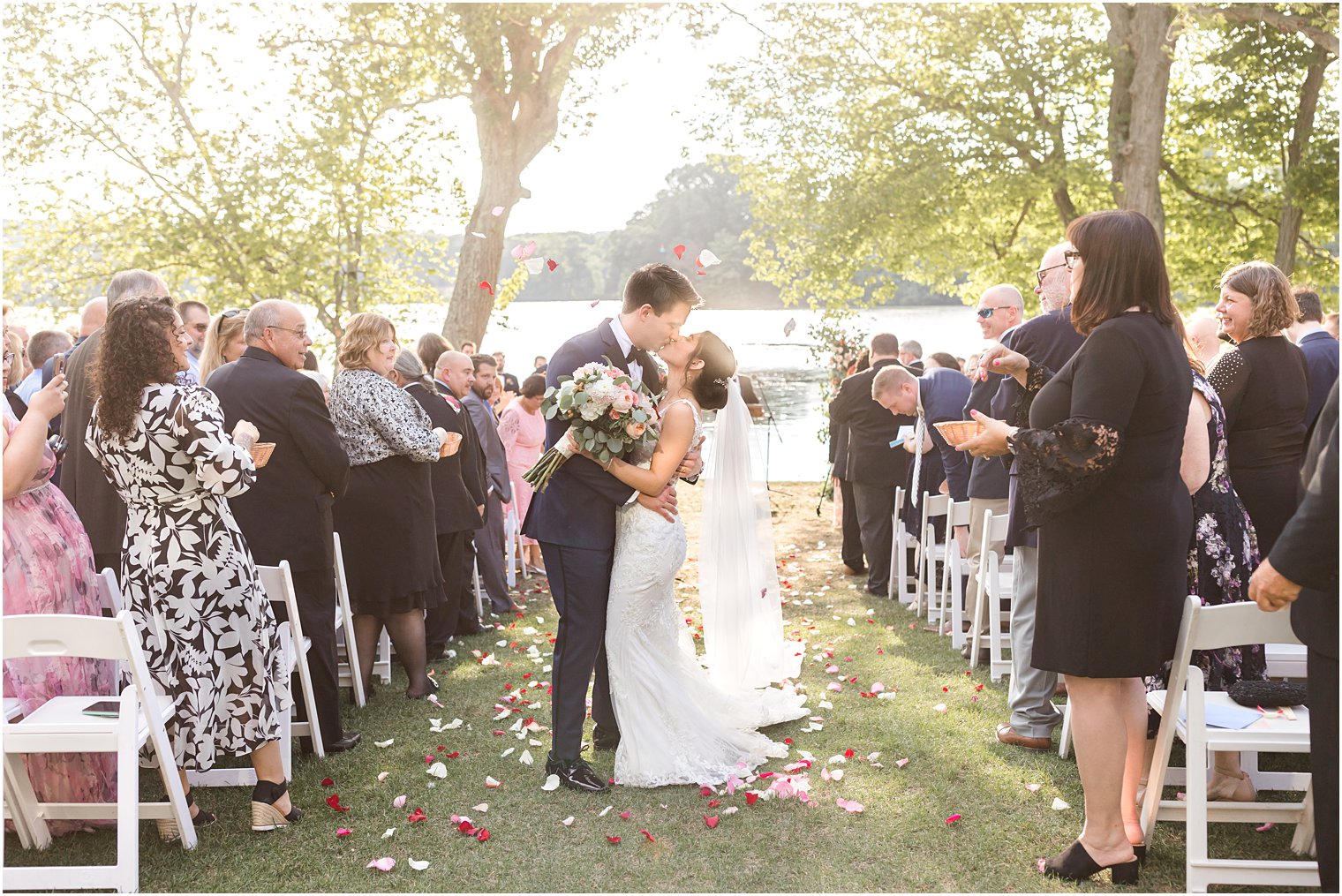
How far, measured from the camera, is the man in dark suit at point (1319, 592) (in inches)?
101

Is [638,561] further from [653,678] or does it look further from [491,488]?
[491,488]

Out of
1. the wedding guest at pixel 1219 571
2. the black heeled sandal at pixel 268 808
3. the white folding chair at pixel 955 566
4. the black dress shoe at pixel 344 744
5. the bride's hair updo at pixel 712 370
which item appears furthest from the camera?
the white folding chair at pixel 955 566

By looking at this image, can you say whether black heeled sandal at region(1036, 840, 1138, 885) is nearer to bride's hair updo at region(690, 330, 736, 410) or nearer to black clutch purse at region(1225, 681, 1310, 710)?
black clutch purse at region(1225, 681, 1310, 710)

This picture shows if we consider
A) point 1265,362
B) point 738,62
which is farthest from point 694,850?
point 738,62

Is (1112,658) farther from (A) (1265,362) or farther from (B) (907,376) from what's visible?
(B) (907,376)

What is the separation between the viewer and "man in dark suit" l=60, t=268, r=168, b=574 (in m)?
5.02

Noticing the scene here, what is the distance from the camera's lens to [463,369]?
25.6 feet

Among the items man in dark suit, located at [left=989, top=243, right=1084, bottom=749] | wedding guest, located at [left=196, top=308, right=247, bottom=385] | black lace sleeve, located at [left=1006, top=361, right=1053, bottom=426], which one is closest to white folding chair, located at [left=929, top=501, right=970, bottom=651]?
man in dark suit, located at [left=989, top=243, right=1084, bottom=749]

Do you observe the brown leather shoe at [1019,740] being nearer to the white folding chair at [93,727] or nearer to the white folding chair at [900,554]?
the white folding chair at [900,554]

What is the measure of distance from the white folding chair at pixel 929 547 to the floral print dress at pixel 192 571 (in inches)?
189

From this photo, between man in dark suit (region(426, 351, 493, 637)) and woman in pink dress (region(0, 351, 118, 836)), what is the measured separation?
9.50 feet

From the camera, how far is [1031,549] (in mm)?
5051

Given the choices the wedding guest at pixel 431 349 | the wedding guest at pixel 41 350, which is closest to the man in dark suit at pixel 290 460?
the wedding guest at pixel 41 350

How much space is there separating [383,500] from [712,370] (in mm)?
2151
